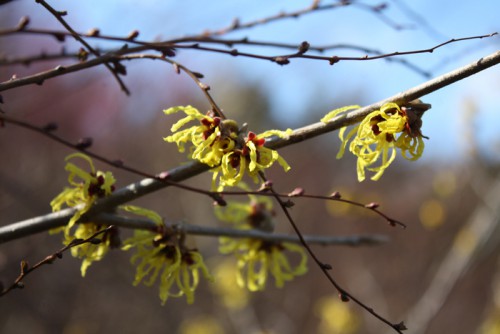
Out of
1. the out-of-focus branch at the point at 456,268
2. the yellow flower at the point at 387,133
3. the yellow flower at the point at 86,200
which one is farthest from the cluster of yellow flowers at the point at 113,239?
the out-of-focus branch at the point at 456,268

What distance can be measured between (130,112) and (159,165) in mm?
1244

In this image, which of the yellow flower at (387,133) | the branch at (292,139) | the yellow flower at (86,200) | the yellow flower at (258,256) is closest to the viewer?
the branch at (292,139)

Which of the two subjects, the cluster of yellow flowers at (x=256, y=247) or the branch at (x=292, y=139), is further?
the cluster of yellow flowers at (x=256, y=247)

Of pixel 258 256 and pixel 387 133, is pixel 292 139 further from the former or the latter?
pixel 258 256

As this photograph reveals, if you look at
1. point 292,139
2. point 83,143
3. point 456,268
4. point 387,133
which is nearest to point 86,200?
point 83,143

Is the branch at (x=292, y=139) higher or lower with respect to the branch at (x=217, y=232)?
higher

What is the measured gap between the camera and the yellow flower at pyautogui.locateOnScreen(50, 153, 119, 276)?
1.51 m

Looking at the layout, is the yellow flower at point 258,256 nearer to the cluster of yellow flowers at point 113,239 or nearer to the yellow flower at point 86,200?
the cluster of yellow flowers at point 113,239

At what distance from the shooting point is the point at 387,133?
137 centimetres

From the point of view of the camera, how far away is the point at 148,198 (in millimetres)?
9789

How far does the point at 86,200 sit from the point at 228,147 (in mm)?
485

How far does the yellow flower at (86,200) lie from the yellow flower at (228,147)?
32cm

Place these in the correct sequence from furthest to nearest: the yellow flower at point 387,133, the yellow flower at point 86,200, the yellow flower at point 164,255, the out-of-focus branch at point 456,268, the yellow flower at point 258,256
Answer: the out-of-focus branch at point 456,268 < the yellow flower at point 258,256 < the yellow flower at point 164,255 < the yellow flower at point 86,200 < the yellow flower at point 387,133

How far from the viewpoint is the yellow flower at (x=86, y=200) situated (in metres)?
1.51
